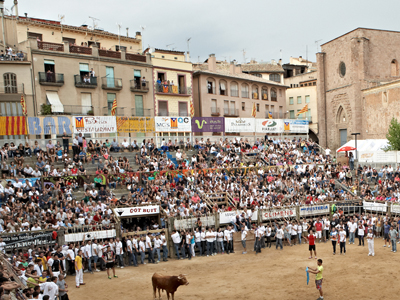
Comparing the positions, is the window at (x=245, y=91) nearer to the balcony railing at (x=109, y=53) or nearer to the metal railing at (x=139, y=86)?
the metal railing at (x=139, y=86)

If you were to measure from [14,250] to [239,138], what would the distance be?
81.5ft

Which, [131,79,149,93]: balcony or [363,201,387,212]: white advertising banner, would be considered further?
[131,79,149,93]: balcony

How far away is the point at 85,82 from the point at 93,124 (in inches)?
275

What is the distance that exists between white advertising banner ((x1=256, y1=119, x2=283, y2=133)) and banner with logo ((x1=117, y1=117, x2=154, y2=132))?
12.7m

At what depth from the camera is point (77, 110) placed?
36281mm

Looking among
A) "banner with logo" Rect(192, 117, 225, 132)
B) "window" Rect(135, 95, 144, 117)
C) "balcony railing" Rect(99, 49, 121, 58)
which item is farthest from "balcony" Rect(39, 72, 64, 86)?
"banner with logo" Rect(192, 117, 225, 132)

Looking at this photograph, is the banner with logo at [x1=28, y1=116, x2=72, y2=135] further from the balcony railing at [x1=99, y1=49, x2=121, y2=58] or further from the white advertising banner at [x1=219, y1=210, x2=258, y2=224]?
the white advertising banner at [x1=219, y1=210, x2=258, y2=224]

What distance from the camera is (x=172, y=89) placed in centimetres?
4338

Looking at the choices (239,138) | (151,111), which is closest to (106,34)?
(151,111)

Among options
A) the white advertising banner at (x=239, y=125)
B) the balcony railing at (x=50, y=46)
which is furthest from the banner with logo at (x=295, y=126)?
the balcony railing at (x=50, y=46)

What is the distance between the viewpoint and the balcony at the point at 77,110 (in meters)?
35.7

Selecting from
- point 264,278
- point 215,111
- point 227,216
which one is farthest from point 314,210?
point 215,111

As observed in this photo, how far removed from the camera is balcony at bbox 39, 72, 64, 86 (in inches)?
1350

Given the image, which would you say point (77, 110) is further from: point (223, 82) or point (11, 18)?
point (223, 82)
